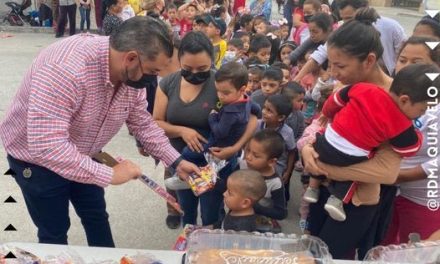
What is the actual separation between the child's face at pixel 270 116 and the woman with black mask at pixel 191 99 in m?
0.37

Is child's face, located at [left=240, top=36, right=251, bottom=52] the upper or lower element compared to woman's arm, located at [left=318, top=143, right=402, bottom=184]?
lower

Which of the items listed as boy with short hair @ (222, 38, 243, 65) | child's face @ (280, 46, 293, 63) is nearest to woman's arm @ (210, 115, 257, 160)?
boy with short hair @ (222, 38, 243, 65)

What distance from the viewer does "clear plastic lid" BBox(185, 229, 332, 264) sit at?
1307 mm

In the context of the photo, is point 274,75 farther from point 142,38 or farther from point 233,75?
point 142,38

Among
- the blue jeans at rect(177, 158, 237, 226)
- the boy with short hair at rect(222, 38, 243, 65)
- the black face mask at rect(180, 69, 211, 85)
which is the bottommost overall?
the blue jeans at rect(177, 158, 237, 226)

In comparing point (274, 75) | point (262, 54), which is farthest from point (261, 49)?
point (274, 75)

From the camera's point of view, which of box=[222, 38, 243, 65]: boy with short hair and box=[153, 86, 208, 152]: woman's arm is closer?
box=[153, 86, 208, 152]: woman's arm

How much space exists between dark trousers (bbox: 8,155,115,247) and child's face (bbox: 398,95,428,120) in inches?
48.6

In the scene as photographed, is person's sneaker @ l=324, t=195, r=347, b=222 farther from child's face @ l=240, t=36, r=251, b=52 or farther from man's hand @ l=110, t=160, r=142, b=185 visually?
child's face @ l=240, t=36, r=251, b=52

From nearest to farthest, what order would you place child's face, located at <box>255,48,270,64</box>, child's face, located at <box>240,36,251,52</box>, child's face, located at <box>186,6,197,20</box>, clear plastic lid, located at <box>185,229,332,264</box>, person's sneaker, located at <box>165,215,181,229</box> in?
clear plastic lid, located at <box>185,229,332,264</box> → person's sneaker, located at <box>165,215,181,229</box> → child's face, located at <box>255,48,270,64</box> → child's face, located at <box>240,36,251,52</box> → child's face, located at <box>186,6,197,20</box>

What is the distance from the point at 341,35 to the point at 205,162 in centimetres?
97

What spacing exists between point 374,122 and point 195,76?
3.09 feet

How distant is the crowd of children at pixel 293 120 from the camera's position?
1.39 metres

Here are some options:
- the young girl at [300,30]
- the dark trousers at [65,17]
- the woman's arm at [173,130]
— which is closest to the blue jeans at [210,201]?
the woman's arm at [173,130]
